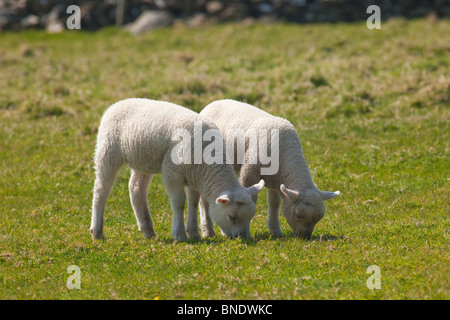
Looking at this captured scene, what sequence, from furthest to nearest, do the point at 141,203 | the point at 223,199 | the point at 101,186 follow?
1. the point at 141,203
2. the point at 101,186
3. the point at 223,199

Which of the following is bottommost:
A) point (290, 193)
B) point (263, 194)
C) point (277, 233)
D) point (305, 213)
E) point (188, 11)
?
point (263, 194)

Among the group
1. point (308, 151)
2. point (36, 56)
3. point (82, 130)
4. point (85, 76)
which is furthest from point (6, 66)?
point (308, 151)

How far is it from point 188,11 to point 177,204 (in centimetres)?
2248

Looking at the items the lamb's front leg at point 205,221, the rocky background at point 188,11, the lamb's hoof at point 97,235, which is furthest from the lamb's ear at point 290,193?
the rocky background at point 188,11

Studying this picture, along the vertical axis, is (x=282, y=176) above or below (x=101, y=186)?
above

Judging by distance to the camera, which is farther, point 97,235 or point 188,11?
point 188,11

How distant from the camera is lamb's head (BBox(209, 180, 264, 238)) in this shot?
29.8 feet

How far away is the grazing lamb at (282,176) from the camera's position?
9.38m

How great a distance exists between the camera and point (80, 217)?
11.3 m

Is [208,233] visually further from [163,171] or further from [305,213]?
[305,213]

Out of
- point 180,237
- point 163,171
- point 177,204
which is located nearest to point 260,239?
point 180,237

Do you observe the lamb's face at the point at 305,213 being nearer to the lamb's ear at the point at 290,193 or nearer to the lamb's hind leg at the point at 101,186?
the lamb's ear at the point at 290,193

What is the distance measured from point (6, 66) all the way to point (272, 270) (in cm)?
1898

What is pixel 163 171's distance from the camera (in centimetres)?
950
